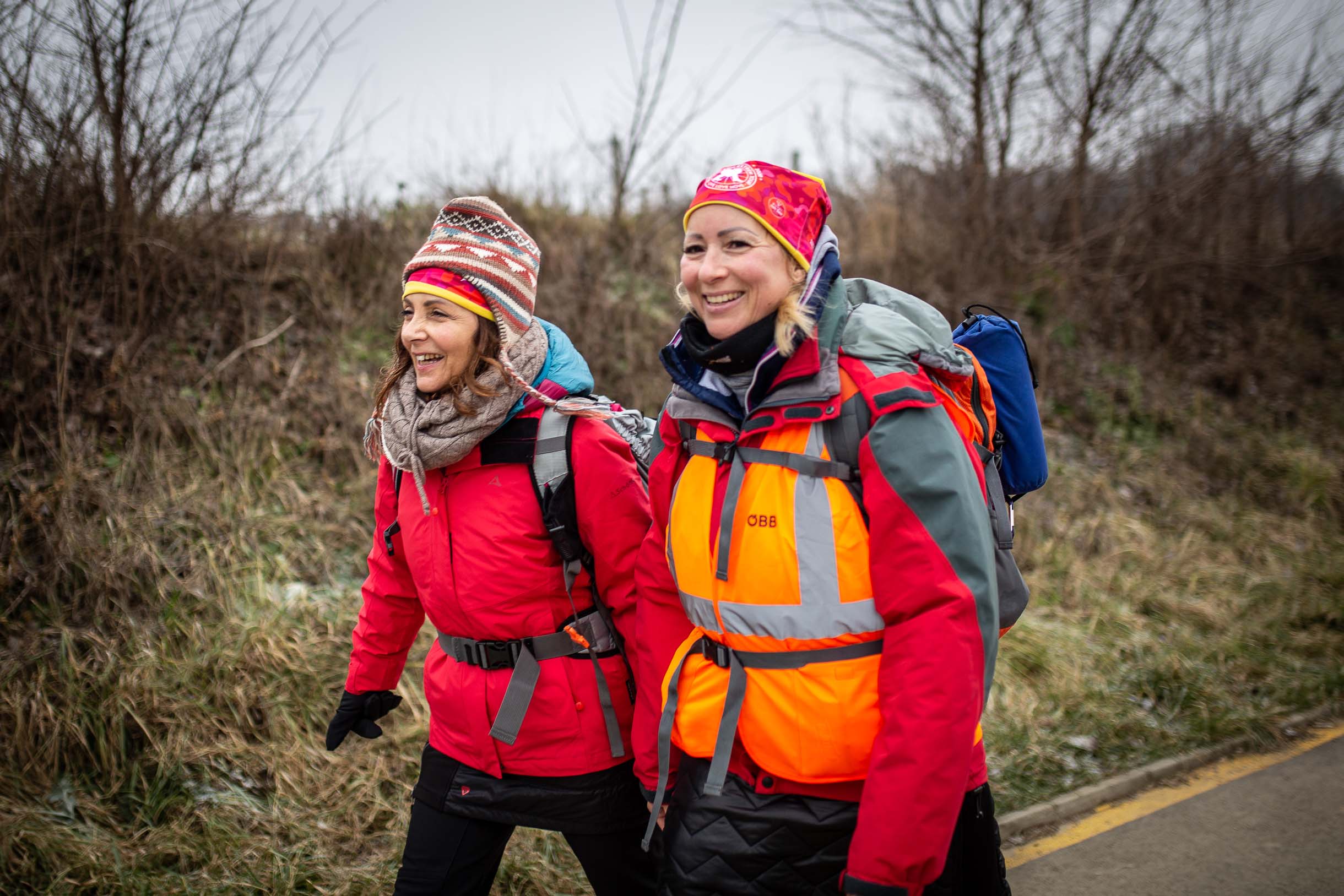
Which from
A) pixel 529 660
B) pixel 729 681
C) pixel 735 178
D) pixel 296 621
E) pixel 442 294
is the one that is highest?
pixel 735 178

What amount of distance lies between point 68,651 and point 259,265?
3.68 meters

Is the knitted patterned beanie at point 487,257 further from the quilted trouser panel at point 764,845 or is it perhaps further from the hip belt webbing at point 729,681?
the quilted trouser panel at point 764,845

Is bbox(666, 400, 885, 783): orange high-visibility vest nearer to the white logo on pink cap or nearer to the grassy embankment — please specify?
the white logo on pink cap

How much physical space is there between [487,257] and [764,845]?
171cm

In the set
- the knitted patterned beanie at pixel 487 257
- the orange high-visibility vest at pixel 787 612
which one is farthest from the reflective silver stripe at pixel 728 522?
the knitted patterned beanie at pixel 487 257

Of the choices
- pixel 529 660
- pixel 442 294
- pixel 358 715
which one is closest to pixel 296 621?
pixel 358 715

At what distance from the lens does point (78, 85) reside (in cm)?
554

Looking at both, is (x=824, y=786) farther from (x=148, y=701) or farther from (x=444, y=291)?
(x=148, y=701)

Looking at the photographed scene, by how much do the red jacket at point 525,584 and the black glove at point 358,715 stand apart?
0.34 meters

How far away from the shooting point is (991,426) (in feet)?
6.70

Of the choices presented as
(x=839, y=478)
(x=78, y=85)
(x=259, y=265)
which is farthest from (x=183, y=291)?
(x=839, y=478)

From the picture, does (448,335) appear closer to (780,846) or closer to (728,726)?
(728,726)

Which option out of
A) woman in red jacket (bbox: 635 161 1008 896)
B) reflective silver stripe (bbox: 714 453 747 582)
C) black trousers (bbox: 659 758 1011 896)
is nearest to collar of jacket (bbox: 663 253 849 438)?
woman in red jacket (bbox: 635 161 1008 896)

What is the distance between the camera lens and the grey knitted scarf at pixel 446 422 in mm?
2346
